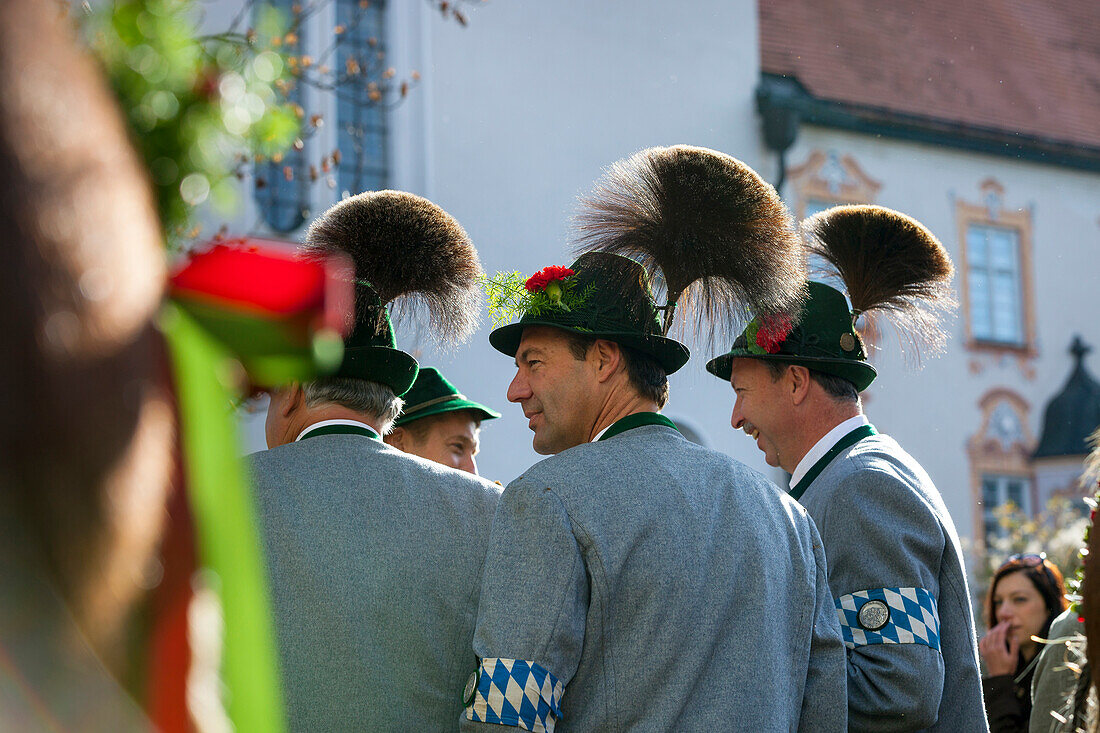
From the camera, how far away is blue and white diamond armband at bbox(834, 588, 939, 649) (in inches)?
102

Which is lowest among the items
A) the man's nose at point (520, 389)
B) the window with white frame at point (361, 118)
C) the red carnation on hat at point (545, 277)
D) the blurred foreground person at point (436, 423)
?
the blurred foreground person at point (436, 423)

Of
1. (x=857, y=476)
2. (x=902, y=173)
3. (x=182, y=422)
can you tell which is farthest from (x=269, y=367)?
(x=902, y=173)

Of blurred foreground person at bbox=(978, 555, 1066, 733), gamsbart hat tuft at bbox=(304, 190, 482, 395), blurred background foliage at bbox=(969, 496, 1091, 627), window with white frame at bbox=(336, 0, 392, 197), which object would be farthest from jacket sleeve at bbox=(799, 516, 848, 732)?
window with white frame at bbox=(336, 0, 392, 197)

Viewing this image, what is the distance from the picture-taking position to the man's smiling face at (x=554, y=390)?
2609mm

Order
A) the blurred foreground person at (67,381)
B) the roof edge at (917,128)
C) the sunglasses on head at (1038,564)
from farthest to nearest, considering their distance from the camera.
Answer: the roof edge at (917,128) → the sunglasses on head at (1038,564) → the blurred foreground person at (67,381)

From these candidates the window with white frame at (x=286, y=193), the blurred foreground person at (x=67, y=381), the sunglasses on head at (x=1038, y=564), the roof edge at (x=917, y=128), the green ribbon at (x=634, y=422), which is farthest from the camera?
the roof edge at (x=917, y=128)

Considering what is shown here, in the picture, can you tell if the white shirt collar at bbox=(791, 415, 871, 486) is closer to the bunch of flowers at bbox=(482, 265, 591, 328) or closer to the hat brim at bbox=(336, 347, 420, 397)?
the bunch of flowers at bbox=(482, 265, 591, 328)

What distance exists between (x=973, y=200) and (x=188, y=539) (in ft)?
54.3

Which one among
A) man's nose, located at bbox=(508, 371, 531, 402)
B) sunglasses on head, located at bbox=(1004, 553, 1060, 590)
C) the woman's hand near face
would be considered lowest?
the woman's hand near face

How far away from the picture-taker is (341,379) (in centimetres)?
276

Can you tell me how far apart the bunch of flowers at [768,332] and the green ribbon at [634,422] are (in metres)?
0.68

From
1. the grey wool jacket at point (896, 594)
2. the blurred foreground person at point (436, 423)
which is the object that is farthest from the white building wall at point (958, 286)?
the grey wool jacket at point (896, 594)

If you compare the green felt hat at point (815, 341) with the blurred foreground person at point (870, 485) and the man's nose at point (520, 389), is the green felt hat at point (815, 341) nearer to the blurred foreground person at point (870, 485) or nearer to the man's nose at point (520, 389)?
the blurred foreground person at point (870, 485)

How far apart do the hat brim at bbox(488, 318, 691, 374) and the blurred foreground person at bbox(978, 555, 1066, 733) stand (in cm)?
260
